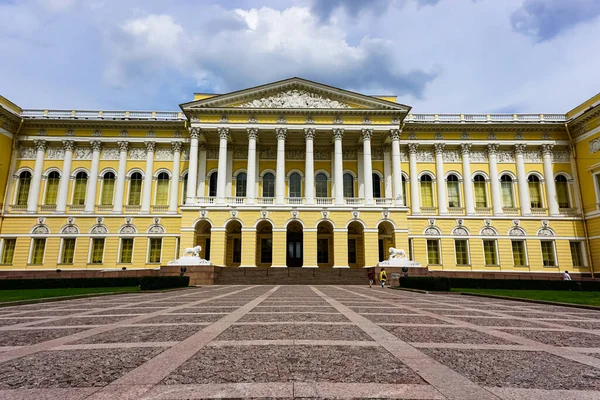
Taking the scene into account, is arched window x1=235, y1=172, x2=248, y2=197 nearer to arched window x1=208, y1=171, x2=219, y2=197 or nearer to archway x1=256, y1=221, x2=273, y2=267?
arched window x1=208, y1=171, x2=219, y2=197

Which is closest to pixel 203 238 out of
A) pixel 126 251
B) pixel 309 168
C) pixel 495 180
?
pixel 126 251

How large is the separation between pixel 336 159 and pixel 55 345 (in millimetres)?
27022

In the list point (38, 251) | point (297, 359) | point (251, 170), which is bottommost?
point (297, 359)

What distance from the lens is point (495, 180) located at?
32.3 m

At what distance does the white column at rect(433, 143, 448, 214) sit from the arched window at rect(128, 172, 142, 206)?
92.9ft

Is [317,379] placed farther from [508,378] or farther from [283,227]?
[283,227]

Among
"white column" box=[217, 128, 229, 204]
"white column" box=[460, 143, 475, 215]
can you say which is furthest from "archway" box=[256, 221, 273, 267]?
"white column" box=[460, 143, 475, 215]

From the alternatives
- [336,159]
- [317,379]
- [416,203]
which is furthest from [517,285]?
[317,379]

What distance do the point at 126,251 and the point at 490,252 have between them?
1315 inches

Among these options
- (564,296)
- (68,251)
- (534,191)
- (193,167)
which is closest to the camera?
(564,296)

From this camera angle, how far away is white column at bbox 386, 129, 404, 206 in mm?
29438

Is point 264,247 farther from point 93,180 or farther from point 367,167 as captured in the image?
point 93,180

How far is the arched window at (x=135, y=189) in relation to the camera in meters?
32.4

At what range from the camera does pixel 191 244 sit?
A: 28.1m
